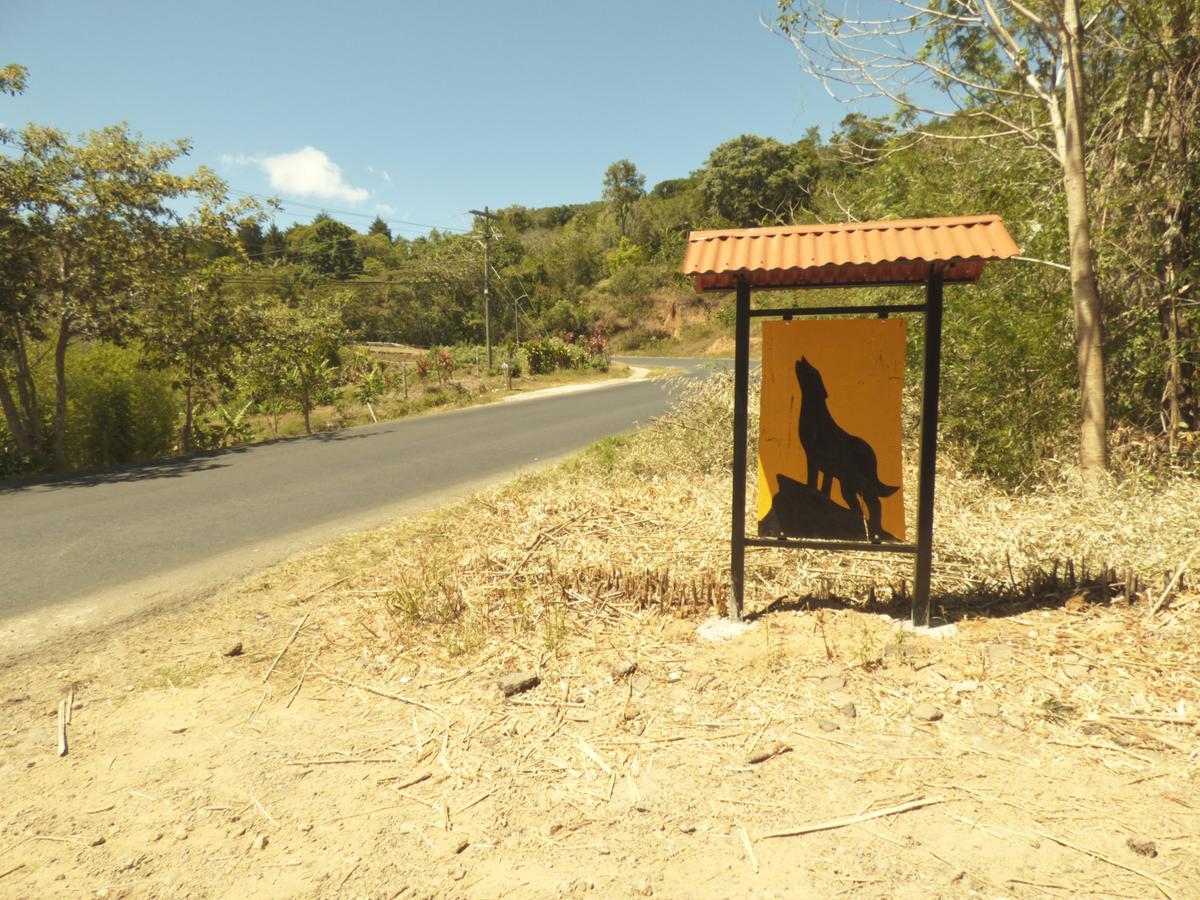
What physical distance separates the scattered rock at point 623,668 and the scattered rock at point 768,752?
0.86 meters

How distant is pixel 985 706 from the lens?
306 centimetres

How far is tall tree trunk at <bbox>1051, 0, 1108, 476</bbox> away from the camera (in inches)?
205

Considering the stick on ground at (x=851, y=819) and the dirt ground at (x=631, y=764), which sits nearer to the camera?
the dirt ground at (x=631, y=764)

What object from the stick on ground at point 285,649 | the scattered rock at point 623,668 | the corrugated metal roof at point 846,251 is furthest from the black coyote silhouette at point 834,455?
the stick on ground at point 285,649

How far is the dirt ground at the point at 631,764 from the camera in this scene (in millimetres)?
2279

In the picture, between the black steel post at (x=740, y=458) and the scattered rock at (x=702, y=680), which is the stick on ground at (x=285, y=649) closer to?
the scattered rock at (x=702, y=680)

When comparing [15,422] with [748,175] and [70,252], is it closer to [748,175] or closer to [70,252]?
[70,252]

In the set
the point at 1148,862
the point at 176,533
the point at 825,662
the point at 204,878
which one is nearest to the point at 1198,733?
the point at 1148,862

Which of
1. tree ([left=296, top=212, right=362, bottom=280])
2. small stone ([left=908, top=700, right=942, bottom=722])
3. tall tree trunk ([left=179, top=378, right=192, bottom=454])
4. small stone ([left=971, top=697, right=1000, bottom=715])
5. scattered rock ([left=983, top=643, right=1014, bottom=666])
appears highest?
tree ([left=296, top=212, right=362, bottom=280])

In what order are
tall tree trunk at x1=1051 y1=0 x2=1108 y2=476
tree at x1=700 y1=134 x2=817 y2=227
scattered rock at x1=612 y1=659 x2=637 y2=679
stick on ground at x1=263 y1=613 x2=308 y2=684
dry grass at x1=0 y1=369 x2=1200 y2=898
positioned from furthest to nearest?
tree at x1=700 y1=134 x2=817 y2=227, tall tree trunk at x1=1051 y1=0 x2=1108 y2=476, stick on ground at x1=263 y1=613 x2=308 y2=684, scattered rock at x1=612 y1=659 x2=637 y2=679, dry grass at x1=0 y1=369 x2=1200 y2=898

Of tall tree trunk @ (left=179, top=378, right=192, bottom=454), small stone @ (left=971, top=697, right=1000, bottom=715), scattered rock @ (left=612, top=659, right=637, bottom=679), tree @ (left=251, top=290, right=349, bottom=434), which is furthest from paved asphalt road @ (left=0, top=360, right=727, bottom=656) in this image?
small stone @ (left=971, top=697, right=1000, bottom=715)

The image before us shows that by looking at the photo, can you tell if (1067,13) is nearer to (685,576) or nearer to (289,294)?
(685,576)

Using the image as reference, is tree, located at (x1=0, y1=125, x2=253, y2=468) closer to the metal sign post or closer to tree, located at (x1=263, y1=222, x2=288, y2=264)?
the metal sign post

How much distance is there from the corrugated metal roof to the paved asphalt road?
180 inches
